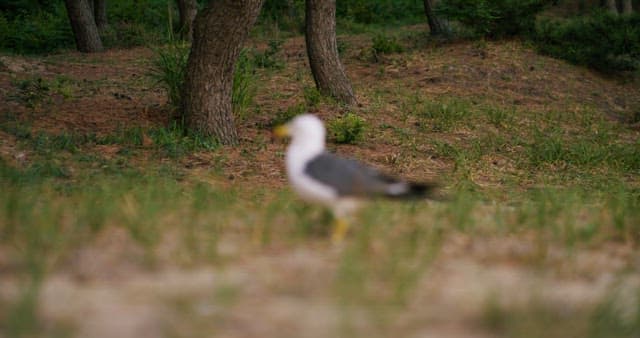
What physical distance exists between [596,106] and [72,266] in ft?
37.2

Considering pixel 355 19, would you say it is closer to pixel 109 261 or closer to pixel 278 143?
pixel 278 143

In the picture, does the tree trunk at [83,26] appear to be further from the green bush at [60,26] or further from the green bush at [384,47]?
the green bush at [384,47]

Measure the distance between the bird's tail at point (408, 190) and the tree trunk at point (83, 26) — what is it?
14458mm

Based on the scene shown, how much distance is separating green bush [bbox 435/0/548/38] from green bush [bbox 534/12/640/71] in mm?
649

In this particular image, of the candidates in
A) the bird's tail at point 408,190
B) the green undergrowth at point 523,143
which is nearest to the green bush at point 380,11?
the green undergrowth at point 523,143

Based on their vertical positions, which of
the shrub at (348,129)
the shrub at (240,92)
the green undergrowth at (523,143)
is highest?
the shrub at (240,92)

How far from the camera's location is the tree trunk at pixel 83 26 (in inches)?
670

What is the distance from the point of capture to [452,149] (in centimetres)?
964

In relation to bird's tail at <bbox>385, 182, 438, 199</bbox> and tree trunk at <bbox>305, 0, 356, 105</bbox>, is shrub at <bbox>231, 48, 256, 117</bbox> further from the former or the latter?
bird's tail at <bbox>385, 182, 438, 199</bbox>

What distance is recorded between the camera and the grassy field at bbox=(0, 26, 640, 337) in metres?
3.17

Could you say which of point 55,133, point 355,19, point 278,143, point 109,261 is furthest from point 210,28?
point 355,19

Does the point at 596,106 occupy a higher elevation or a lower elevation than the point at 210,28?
lower

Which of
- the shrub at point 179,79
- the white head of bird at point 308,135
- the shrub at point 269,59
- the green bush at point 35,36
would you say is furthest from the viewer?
the green bush at point 35,36

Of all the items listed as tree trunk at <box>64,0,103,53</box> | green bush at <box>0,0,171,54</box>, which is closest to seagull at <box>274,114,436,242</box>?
green bush at <box>0,0,171,54</box>
